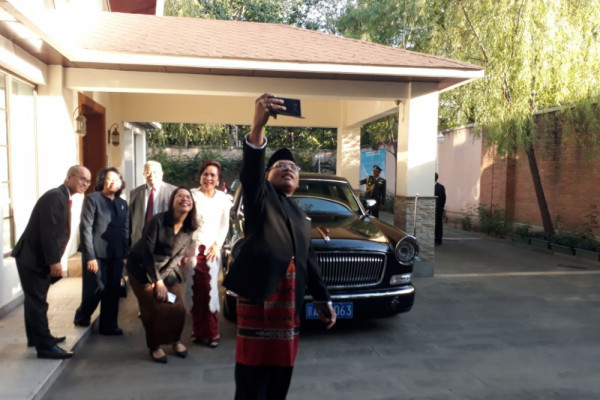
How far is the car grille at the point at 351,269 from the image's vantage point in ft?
17.7

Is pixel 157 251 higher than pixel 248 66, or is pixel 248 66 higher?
pixel 248 66

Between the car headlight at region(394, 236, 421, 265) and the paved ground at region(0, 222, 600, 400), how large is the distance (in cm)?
86

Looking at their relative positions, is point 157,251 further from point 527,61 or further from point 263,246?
point 527,61

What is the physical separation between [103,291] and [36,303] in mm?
918

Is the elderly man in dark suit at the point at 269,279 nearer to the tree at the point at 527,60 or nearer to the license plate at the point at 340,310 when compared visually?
the license plate at the point at 340,310

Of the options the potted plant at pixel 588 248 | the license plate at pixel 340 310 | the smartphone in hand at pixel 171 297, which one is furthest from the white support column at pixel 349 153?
the smartphone in hand at pixel 171 297

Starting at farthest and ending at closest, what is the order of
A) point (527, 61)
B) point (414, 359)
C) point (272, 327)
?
point (527, 61)
point (414, 359)
point (272, 327)

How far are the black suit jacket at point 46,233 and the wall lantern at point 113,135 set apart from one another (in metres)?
6.90

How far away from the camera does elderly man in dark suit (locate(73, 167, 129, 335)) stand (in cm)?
508

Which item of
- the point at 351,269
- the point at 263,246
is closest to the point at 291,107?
the point at 263,246

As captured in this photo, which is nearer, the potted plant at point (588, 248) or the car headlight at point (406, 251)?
the car headlight at point (406, 251)

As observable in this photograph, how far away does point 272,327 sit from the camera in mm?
2869

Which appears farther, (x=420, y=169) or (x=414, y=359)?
(x=420, y=169)

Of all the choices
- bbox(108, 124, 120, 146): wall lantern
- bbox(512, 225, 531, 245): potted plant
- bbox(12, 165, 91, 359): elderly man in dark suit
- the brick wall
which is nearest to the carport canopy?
bbox(12, 165, 91, 359): elderly man in dark suit
